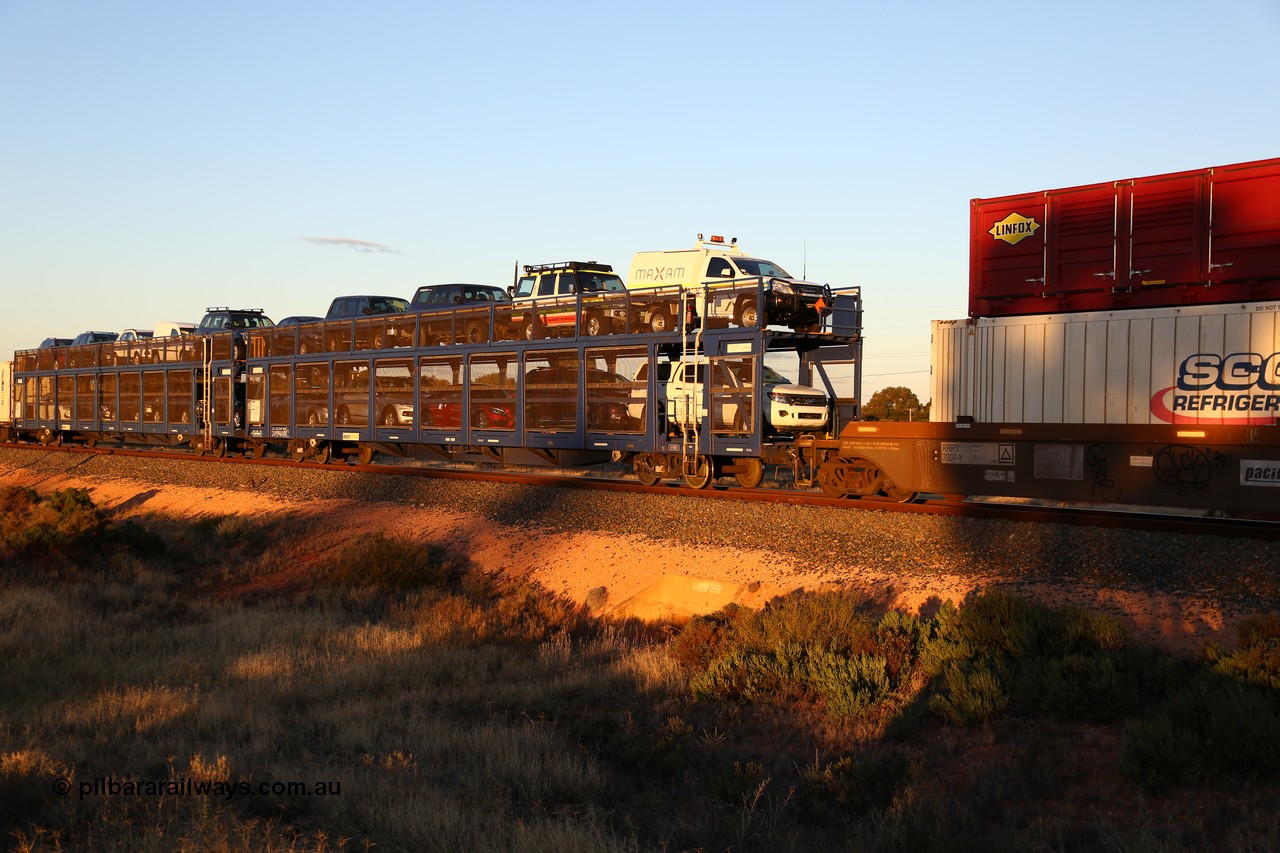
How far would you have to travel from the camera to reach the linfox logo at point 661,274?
23.0 m

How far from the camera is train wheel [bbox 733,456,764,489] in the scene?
1873cm

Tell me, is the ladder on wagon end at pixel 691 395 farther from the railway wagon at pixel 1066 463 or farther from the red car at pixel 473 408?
the red car at pixel 473 408

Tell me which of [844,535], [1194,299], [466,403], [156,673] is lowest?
[156,673]

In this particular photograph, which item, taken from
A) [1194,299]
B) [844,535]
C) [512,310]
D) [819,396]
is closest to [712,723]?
Answer: [844,535]

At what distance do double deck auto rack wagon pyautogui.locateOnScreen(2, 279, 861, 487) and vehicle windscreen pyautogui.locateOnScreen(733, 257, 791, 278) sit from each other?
98.0 inches

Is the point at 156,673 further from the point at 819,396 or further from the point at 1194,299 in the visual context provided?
the point at 1194,299

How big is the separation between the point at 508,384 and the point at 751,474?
20.6ft

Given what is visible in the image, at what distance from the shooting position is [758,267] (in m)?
21.9

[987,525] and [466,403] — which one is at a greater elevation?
[466,403]

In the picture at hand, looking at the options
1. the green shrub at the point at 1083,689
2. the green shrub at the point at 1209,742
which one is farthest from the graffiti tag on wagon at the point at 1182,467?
the green shrub at the point at 1209,742

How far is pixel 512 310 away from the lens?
75.0ft

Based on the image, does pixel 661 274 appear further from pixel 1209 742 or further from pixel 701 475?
pixel 1209 742

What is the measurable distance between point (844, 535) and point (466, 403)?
1148 centimetres

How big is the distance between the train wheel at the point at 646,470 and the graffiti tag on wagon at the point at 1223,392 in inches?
353
